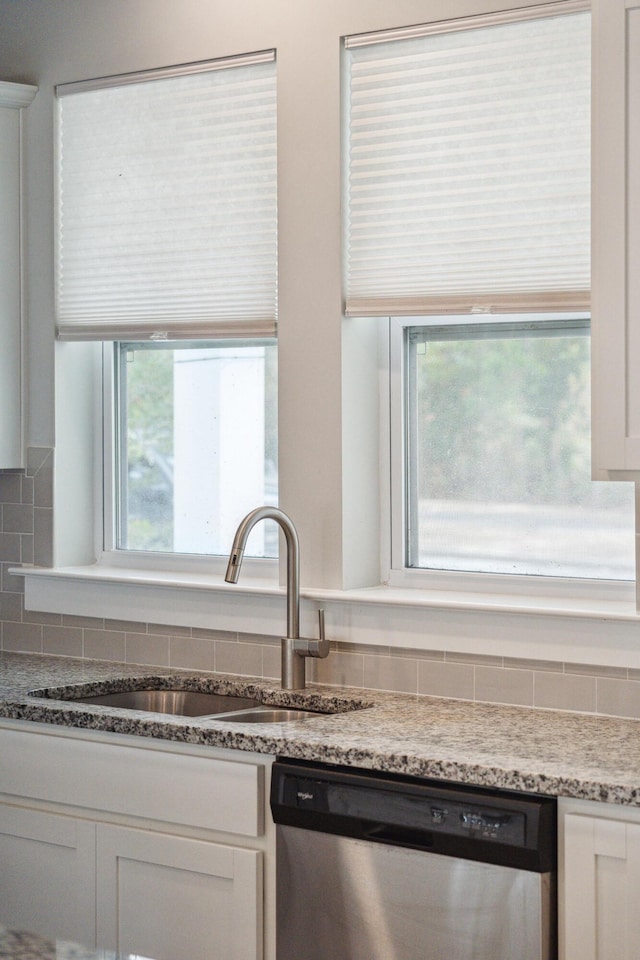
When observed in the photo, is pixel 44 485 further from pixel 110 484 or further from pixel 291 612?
pixel 291 612

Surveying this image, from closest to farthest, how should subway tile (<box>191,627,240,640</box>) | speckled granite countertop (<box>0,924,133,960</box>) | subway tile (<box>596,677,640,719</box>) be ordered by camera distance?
speckled granite countertop (<box>0,924,133,960</box>)
subway tile (<box>596,677,640,719</box>)
subway tile (<box>191,627,240,640</box>)

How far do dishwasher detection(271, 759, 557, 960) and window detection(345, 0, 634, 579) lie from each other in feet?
2.78

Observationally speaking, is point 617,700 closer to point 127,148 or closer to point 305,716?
point 305,716

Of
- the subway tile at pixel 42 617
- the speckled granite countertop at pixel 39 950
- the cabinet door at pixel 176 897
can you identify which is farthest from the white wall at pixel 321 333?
the speckled granite countertop at pixel 39 950

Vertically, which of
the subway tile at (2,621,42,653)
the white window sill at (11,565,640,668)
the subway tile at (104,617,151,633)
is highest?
the white window sill at (11,565,640,668)

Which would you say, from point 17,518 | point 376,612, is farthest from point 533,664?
point 17,518

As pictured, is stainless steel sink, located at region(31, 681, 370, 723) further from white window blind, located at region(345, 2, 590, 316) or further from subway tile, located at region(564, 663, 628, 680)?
white window blind, located at region(345, 2, 590, 316)

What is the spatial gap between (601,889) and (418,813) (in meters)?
0.37

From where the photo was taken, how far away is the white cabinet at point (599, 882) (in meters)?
2.13

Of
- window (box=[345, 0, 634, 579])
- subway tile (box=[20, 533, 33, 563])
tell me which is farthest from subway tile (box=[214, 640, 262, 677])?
subway tile (box=[20, 533, 33, 563])

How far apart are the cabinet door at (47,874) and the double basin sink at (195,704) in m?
0.34

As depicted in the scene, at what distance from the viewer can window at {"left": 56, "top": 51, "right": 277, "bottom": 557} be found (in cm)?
327

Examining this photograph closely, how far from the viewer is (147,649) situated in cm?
345

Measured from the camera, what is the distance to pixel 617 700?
8.92ft
